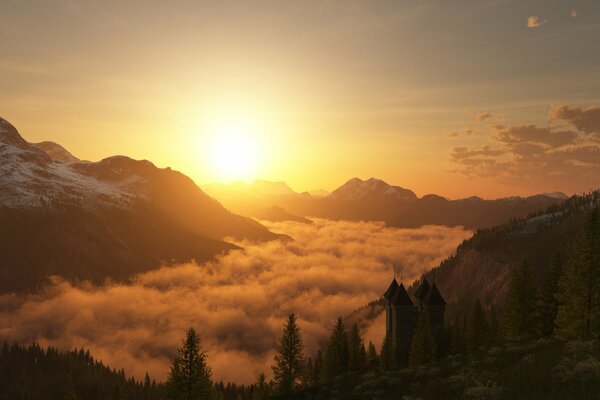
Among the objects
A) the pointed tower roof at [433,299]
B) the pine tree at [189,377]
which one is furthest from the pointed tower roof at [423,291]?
the pine tree at [189,377]

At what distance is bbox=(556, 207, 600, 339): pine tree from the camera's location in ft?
169

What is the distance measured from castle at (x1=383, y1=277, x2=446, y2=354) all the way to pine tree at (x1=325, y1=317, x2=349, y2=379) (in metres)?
10.7

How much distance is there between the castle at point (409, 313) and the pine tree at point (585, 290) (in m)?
38.0

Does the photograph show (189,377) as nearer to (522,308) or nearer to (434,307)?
(522,308)

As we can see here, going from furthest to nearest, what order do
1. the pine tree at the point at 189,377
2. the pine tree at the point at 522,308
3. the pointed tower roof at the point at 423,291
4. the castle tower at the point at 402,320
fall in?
the pointed tower roof at the point at 423,291, the castle tower at the point at 402,320, the pine tree at the point at 522,308, the pine tree at the point at 189,377

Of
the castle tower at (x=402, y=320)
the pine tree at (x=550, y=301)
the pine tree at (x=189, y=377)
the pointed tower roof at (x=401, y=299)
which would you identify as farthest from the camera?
the pointed tower roof at (x=401, y=299)

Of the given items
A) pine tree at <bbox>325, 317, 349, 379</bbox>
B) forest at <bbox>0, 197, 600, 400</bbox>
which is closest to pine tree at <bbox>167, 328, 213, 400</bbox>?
forest at <bbox>0, 197, 600, 400</bbox>

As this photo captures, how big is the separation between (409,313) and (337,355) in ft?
58.4

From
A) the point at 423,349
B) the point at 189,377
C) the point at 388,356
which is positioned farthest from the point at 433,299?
the point at 189,377

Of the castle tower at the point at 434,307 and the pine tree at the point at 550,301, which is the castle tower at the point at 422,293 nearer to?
the castle tower at the point at 434,307

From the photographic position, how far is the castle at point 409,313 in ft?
303

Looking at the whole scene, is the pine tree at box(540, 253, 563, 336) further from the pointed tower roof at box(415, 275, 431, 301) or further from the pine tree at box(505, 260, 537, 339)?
the pointed tower roof at box(415, 275, 431, 301)

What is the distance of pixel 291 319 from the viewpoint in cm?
8169

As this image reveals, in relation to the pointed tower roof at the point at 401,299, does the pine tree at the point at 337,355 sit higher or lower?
lower
